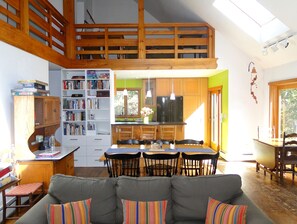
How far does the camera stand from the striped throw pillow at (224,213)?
2045mm

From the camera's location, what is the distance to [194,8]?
19.1 feet

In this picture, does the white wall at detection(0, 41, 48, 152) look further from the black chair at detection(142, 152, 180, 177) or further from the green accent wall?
the green accent wall

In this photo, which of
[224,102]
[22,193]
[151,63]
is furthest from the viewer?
[224,102]

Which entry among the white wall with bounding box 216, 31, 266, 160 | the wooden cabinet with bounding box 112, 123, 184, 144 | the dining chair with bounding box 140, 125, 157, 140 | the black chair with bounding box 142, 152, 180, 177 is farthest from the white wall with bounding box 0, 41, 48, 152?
the white wall with bounding box 216, 31, 266, 160

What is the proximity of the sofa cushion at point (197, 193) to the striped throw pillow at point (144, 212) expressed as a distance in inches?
8.1

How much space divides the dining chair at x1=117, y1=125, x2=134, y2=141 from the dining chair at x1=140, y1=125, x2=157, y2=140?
0.25 metres

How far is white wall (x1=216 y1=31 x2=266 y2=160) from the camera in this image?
6.22m

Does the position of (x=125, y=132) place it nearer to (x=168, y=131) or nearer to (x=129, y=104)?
(x=168, y=131)

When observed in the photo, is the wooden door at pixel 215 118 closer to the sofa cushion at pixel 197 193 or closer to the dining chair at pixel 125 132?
the dining chair at pixel 125 132

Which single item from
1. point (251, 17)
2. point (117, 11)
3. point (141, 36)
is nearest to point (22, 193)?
point (141, 36)

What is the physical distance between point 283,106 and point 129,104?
493 centimetres

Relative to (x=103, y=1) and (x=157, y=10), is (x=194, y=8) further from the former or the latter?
(x=103, y=1)

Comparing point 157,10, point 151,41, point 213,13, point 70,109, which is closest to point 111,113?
point 70,109

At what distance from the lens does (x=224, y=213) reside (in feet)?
6.86
